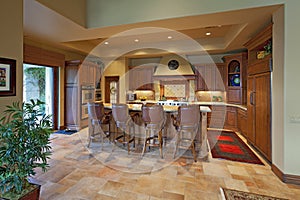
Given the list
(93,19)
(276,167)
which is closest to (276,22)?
(276,167)

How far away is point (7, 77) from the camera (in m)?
2.34

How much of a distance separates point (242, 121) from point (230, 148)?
1409mm

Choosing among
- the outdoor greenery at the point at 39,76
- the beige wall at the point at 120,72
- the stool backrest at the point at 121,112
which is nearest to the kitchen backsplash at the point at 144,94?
the beige wall at the point at 120,72

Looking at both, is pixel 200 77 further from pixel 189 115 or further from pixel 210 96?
pixel 189 115

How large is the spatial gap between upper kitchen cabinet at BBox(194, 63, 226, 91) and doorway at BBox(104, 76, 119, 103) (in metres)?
3.70

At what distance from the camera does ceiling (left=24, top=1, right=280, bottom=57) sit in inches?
128

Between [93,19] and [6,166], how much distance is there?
136 inches

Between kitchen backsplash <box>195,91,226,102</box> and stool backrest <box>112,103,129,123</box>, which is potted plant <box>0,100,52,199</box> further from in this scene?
kitchen backsplash <box>195,91,226,102</box>

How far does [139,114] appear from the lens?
4074 mm

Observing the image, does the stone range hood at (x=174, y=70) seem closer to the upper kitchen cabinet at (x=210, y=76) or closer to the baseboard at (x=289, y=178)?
the upper kitchen cabinet at (x=210, y=76)

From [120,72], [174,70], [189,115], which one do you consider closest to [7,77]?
[189,115]

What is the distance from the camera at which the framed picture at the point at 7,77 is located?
2260 millimetres

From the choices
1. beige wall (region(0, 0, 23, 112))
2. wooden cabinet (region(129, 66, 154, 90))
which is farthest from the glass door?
wooden cabinet (region(129, 66, 154, 90))

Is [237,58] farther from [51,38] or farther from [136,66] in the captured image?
[51,38]
